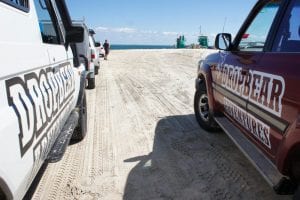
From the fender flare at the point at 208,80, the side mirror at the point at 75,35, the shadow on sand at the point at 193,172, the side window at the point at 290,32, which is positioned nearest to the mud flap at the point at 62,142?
the shadow on sand at the point at 193,172

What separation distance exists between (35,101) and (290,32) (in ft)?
7.38

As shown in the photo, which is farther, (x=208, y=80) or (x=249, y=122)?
(x=208, y=80)

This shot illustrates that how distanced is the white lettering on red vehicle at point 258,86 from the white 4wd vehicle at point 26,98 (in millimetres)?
1878

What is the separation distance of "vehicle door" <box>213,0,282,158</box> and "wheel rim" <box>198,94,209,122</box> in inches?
35.8

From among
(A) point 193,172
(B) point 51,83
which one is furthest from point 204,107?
(B) point 51,83

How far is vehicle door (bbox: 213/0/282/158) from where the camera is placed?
295cm

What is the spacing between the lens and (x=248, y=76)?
10.4 feet

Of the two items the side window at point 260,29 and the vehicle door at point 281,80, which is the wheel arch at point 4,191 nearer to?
the vehicle door at point 281,80

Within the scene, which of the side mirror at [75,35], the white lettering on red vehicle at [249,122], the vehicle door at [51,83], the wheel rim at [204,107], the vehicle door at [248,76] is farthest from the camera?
the wheel rim at [204,107]

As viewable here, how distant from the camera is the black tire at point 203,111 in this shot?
5148 millimetres

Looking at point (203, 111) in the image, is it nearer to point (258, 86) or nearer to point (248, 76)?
point (248, 76)

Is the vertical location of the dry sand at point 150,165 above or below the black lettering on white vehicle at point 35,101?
below

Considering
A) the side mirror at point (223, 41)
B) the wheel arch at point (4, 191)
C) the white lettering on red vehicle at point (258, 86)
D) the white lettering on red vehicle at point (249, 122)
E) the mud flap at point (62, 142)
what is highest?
the side mirror at point (223, 41)

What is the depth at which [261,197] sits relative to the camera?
3182 mm
